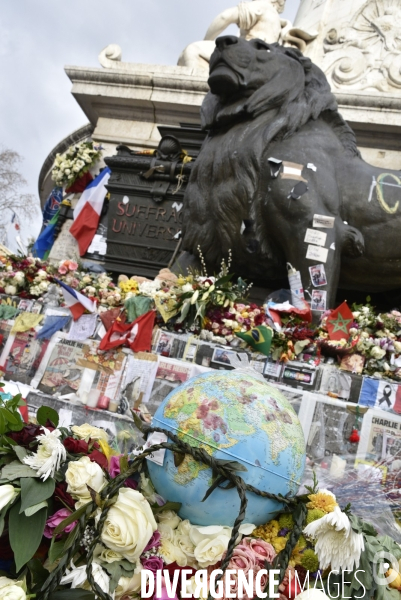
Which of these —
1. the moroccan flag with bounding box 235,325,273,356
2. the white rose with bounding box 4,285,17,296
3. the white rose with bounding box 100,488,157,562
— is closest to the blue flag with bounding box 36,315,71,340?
the white rose with bounding box 4,285,17,296

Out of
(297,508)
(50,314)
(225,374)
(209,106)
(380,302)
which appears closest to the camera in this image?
(297,508)

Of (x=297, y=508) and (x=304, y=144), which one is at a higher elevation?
(x=304, y=144)

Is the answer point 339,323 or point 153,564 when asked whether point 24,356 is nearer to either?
point 339,323

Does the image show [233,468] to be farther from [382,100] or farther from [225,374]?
[382,100]

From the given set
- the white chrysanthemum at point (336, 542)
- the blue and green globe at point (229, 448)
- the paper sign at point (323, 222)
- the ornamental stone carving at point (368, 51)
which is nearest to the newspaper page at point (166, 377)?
the paper sign at point (323, 222)

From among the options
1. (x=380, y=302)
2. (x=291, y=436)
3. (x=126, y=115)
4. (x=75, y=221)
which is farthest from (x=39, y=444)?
(x=126, y=115)

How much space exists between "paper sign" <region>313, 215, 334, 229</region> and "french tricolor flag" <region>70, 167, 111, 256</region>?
3871 millimetres

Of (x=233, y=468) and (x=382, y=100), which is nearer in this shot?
(x=233, y=468)

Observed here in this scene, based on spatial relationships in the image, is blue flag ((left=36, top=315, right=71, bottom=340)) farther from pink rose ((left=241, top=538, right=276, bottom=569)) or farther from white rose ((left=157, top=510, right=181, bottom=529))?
pink rose ((left=241, top=538, right=276, bottom=569))

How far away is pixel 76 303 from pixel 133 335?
2.04 feet

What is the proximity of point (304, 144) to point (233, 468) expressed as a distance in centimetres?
358

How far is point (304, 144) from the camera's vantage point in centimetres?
445

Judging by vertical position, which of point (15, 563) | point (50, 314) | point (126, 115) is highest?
point (126, 115)

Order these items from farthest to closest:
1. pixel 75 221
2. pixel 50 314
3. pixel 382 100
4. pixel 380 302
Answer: pixel 75 221 < pixel 382 100 < pixel 380 302 < pixel 50 314
